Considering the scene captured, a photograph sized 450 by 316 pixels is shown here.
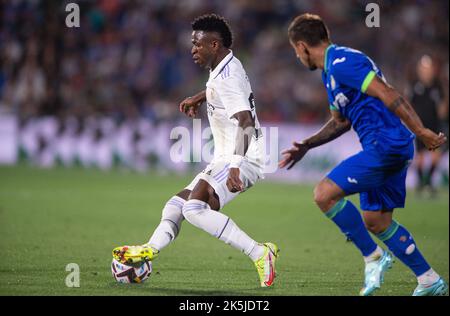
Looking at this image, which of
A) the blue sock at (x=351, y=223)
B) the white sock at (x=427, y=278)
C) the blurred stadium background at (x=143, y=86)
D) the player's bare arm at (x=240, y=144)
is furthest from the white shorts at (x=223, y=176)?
the blurred stadium background at (x=143, y=86)

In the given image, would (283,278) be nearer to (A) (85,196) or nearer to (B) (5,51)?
(A) (85,196)

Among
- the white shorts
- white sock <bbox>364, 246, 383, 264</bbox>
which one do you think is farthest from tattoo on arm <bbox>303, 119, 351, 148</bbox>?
white sock <bbox>364, 246, 383, 264</bbox>

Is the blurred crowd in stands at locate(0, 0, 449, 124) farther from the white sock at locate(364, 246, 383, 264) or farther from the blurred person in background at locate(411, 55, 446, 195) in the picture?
the white sock at locate(364, 246, 383, 264)

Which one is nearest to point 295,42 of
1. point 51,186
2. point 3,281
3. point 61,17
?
point 3,281

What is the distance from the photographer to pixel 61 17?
2300cm

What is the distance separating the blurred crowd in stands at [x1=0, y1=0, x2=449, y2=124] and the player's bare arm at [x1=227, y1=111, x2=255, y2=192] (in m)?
14.2

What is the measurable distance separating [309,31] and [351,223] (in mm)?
1567

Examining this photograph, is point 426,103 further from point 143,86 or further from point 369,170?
point 369,170

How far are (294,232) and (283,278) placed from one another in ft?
13.0

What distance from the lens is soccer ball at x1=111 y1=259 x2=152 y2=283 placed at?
23.8ft

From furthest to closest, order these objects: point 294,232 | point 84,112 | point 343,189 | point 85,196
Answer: point 84,112 → point 85,196 → point 294,232 → point 343,189

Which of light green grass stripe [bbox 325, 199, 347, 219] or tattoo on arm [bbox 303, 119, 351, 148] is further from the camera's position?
tattoo on arm [bbox 303, 119, 351, 148]

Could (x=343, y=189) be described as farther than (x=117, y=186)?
No

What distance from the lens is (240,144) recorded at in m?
7.12
